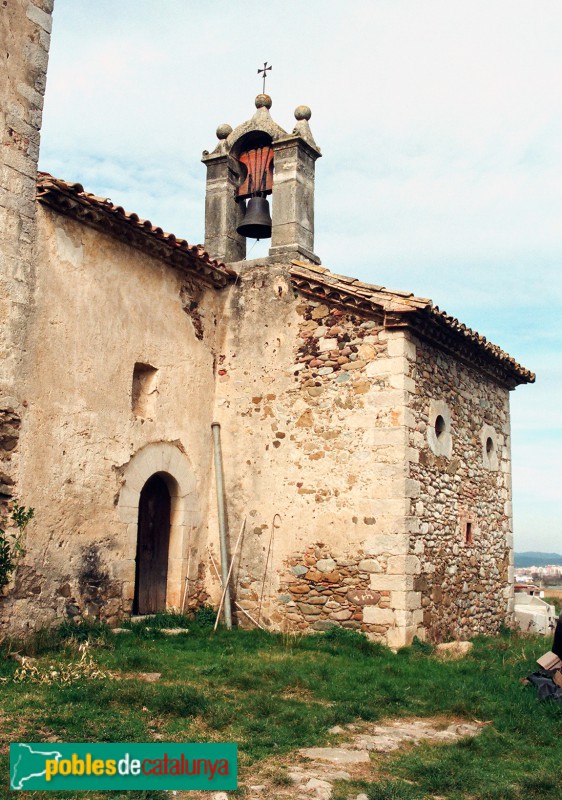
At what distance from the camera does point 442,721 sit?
19.6 ft

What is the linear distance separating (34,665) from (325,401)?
188 inches

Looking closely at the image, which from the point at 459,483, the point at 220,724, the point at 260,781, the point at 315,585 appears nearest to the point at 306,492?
the point at 315,585

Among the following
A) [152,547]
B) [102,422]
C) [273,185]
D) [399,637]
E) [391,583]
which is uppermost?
[273,185]

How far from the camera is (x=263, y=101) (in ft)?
37.1

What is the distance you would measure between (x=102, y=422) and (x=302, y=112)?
17.9ft

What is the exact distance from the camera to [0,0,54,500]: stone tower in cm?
732

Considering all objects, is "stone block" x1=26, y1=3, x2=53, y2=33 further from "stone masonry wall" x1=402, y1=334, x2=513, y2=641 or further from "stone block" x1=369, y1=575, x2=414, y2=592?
"stone block" x1=369, y1=575, x2=414, y2=592

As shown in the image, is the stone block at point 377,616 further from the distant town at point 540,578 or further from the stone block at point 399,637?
the distant town at point 540,578

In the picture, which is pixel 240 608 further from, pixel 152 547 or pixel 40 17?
pixel 40 17

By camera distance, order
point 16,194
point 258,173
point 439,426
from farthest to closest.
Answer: point 258,173 < point 439,426 < point 16,194

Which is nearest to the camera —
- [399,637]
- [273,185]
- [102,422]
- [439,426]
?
[102,422]

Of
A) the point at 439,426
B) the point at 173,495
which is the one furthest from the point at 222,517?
the point at 439,426

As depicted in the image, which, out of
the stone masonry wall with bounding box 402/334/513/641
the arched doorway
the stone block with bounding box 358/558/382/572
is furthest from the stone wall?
the stone masonry wall with bounding box 402/334/513/641

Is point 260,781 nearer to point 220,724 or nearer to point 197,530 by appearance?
point 220,724
